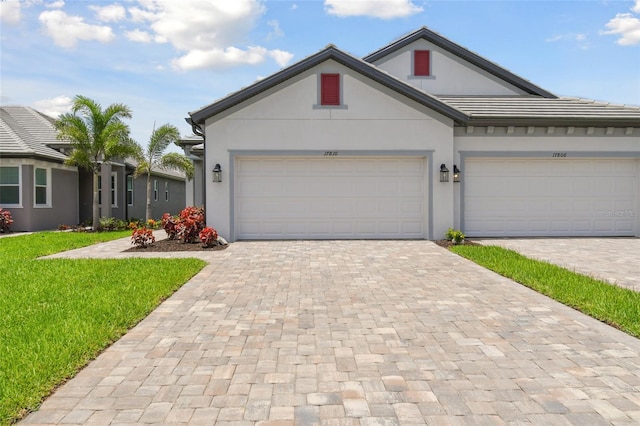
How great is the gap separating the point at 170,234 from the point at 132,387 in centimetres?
944

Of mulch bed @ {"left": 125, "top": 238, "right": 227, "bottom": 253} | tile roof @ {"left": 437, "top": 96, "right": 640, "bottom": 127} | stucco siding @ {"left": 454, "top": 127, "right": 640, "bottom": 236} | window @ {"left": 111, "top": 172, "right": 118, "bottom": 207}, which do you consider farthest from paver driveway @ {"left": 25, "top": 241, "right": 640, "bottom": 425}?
window @ {"left": 111, "top": 172, "right": 118, "bottom": 207}

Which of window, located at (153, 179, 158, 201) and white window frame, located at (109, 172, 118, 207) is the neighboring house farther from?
window, located at (153, 179, 158, 201)

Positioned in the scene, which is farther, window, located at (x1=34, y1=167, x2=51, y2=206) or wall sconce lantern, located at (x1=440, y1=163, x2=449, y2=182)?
window, located at (x1=34, y1=167, x2=51, y2=206)

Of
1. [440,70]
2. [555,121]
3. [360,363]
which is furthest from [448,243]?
[360,363]

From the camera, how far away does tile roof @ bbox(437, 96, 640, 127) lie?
Result: 12.1 metres

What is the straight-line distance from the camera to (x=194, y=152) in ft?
50.0

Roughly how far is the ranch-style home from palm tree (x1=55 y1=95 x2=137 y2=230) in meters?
6.38

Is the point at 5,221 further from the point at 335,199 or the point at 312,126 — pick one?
the point at 335,199

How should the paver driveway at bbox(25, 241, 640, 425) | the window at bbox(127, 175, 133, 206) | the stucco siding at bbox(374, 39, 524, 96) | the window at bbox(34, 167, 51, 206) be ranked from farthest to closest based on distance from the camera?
the window at bbox(127, 175, 133, 206), the window at bbox(34, 167, 51, 206), the stucco siding at bbox(374, 39, 524, 96), the paver driveway at bbox(25, 241, 640, 425)

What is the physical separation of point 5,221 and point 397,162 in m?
14.7

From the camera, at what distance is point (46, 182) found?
1678 centimetres

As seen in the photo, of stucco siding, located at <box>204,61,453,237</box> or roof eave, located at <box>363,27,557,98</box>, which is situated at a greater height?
roof eave, located at <box>363,27,557,98</box>

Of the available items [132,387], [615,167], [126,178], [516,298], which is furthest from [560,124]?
[126,178]

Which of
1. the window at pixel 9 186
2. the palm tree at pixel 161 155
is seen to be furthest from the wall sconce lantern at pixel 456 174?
the window at pixel 9 186
